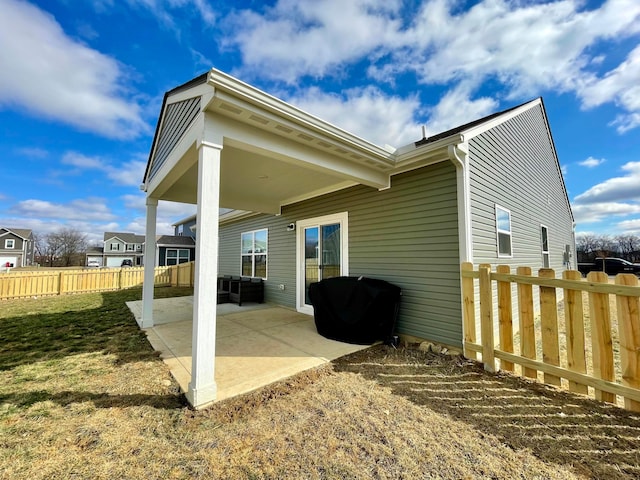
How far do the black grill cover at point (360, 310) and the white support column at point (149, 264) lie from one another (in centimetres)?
356

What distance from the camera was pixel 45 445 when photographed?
1910 mm

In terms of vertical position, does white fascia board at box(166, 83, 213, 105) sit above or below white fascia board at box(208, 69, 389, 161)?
above

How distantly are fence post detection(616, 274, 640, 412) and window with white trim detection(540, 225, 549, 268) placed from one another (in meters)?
5.80

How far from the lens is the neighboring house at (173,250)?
2128 centimetres

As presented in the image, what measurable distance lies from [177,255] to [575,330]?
24.4 meters

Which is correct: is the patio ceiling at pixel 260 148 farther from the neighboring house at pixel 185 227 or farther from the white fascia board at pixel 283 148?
the neighboring house at pixel 185 227

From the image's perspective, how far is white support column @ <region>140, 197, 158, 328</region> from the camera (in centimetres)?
527

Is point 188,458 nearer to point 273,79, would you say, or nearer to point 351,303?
point 351,303

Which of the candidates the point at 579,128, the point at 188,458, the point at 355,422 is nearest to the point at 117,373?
the point at 188,458

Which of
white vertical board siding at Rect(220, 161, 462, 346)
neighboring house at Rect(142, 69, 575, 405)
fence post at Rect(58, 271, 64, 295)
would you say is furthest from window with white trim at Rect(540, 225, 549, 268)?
fence post at Rect(58, 271, 64, 295)

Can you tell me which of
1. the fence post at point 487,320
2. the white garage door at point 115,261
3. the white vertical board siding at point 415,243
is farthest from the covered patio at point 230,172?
the white garage door at point 115,261

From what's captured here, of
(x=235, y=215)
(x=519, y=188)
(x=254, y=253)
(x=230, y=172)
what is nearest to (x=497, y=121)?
(x=519, y=188)

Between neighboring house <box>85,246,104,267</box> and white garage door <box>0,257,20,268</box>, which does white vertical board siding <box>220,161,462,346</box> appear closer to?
white garage door <box>0,257,20,268</box>

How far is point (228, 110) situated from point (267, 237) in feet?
18.4
